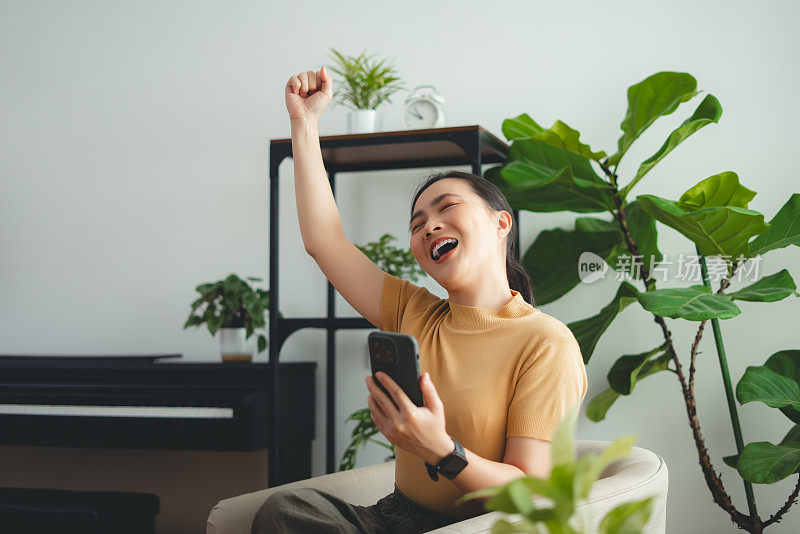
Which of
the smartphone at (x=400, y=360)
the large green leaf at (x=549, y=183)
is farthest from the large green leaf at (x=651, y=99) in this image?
the smartphone at (x=400, y=360)

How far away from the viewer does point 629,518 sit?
0.43 meters

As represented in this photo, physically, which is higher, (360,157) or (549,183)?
(360,157)

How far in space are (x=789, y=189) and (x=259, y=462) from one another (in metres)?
2.07

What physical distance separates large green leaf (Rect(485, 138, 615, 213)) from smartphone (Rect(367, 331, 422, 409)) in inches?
41.0

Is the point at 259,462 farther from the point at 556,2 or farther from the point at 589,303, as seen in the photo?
the point at 556,2

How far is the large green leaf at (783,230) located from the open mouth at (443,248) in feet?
3.40

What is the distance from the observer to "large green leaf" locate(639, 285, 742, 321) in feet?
5.10

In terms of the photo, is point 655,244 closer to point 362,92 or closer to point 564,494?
point 362,92

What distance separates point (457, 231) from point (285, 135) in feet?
5.22

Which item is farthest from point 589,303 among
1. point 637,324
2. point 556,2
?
point 556,2

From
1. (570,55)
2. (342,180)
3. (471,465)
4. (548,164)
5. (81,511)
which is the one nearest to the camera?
(471,465)

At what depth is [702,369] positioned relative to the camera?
2.19m

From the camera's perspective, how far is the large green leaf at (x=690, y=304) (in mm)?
1554

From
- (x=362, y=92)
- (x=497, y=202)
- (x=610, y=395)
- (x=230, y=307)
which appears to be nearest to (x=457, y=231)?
(x=497, y=202)
